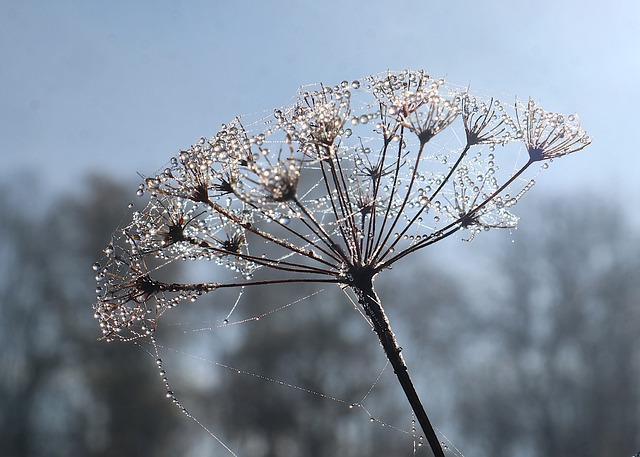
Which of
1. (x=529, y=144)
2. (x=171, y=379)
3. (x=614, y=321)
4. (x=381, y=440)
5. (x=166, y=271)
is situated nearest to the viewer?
(x=529, y=144)

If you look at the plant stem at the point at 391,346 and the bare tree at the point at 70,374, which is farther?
the bare tree at the point at 70,374

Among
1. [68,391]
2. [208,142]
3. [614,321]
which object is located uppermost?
[614,321]

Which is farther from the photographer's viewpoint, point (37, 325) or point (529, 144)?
point (37, 325)

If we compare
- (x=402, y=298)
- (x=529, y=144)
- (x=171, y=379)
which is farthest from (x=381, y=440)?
(x=529, y=144)

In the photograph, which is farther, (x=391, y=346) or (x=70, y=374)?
(x=70, y=374)

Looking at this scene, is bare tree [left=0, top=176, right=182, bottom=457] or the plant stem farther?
bare tree [left=0, top=176, right=182, bottom=457]

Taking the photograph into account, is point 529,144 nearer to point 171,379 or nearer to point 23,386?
point 171,379

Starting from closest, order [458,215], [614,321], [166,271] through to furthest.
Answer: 1. [458,215]
2. [166,271]
3. [614,321]

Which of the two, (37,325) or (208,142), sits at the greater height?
(37,325)
